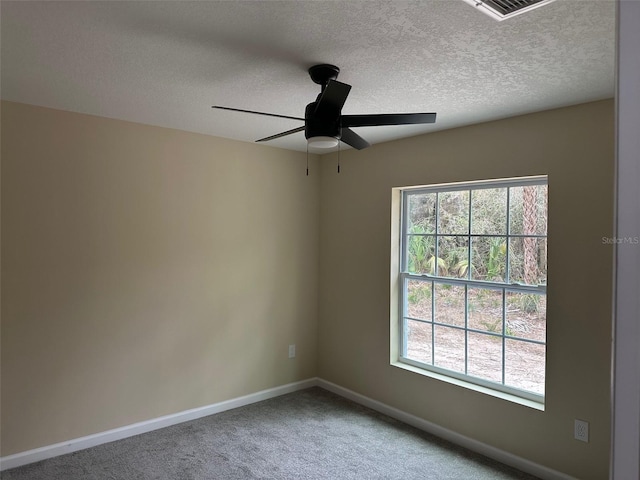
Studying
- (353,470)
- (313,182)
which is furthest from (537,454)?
(313,182)

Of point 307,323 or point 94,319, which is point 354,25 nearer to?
point 94,319

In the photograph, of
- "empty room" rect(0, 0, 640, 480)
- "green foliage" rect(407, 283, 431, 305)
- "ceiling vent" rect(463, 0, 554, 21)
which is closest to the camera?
"ceiling vent" rect(463, 0, 554, 21)

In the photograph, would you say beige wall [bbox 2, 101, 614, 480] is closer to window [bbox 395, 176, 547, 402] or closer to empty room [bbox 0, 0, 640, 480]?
empty room [bbox 0, 0, 640, 480]

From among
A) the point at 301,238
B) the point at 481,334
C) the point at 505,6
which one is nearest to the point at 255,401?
the point at 301,238

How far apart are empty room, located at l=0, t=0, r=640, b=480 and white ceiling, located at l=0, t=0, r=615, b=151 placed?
0.01 m

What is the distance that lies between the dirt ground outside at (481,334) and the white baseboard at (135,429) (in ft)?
4.58

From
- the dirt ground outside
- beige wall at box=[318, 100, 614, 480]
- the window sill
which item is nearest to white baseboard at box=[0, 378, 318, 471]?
beige wall at box=[318, 100, 614, 480]

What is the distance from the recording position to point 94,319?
3.22m

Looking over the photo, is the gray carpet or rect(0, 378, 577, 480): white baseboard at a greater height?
rect(0, 378, 577, 480): white baseboard

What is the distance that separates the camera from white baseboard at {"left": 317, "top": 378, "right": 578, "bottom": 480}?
2.87 m

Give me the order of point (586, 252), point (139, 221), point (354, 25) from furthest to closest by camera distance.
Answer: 1. point (139, 221)
2. point (586, 252)
3. point (354, 25)

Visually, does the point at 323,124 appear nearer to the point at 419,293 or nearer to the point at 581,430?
the point at 419,293

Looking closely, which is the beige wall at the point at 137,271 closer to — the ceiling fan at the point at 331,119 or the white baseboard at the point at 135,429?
the white baseboard at the point at 135,429

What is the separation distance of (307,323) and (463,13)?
343 cm
